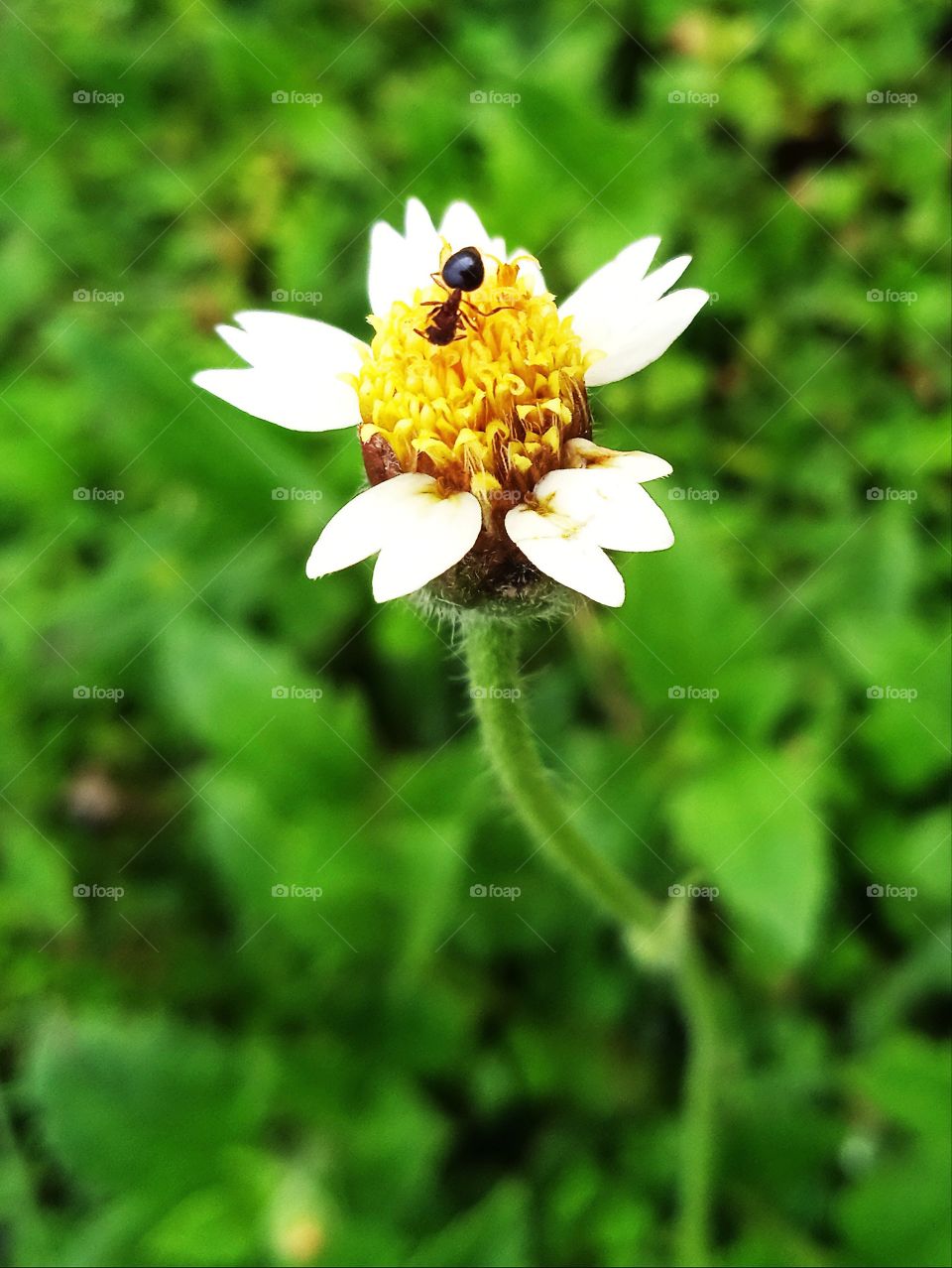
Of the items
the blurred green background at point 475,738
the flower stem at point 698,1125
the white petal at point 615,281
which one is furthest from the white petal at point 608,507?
the flower stem at point 698,1125

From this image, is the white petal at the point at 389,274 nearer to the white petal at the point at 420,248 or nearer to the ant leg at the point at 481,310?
the white petal at the point at 420,248

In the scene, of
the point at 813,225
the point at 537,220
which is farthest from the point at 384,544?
the point at 813,225

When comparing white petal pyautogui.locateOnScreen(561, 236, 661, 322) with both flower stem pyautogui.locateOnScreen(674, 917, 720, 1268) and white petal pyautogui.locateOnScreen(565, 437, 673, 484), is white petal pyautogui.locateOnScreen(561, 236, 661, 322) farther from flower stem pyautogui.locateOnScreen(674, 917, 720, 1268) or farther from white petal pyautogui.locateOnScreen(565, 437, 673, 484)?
flower stem pyautogui.locateOnScreen(674, 917, 720, 1268)

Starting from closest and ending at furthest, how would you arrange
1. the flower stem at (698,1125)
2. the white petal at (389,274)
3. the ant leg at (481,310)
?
the ant leg at (481,310)
the white petal at (389,274)
the flower stem at (698,1125)

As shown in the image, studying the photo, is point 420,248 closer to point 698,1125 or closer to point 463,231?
point 463,231

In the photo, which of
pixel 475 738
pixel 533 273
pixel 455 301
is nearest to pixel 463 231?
pixel 533 273

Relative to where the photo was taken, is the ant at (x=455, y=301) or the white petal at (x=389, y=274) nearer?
the ant at (x=455, y=301)
